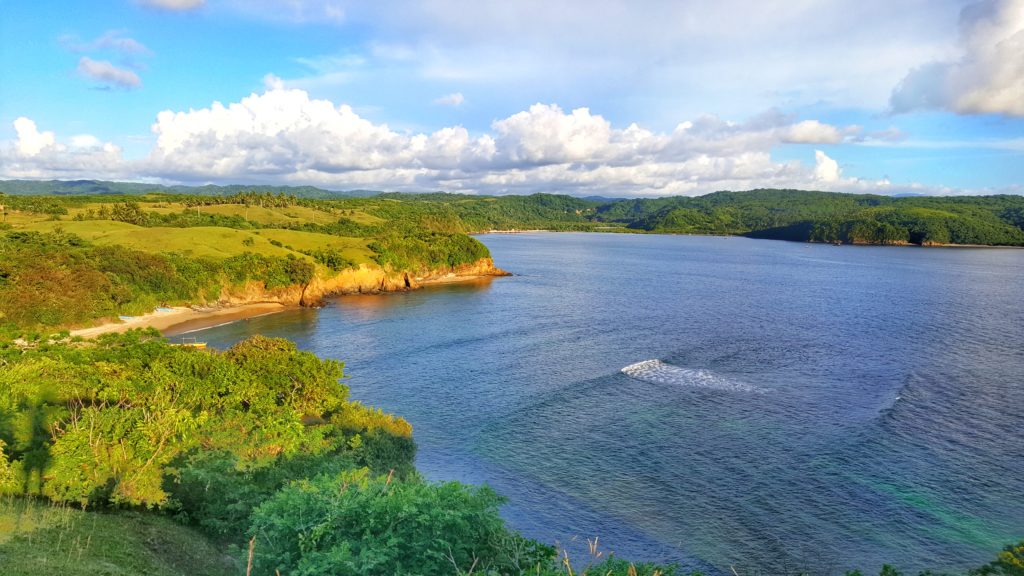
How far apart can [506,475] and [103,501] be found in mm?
Result: 20400

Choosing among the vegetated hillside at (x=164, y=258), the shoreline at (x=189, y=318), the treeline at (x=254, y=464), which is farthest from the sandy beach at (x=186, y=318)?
the treeline at (x=254, y=464)

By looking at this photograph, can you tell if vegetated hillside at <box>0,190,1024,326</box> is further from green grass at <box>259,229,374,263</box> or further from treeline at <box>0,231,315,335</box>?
green grass at <box>259,229,374,263</box>

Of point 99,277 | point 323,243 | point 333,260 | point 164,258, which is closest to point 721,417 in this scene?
point 99,277

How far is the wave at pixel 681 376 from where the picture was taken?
5184 cm

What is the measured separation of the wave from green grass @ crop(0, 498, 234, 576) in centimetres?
4058

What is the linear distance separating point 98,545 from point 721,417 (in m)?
38.8

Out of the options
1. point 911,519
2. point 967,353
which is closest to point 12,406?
point 911,519

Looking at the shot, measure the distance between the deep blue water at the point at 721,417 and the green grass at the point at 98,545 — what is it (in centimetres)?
1583

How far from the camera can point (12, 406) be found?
26.5 m

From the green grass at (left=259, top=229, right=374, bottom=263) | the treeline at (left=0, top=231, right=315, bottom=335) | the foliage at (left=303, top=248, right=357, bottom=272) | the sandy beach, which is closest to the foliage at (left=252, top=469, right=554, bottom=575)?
the treeline at (left=0, top=231, right=315, bottom=335)

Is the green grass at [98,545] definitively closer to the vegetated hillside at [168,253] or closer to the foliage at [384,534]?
the foliage at [384,534]

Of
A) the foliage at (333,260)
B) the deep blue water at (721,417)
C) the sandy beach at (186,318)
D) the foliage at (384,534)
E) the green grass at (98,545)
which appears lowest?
the sandy beach at (186,318)

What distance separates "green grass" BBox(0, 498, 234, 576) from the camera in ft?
52.2

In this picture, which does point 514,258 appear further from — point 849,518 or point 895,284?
point 849,518
